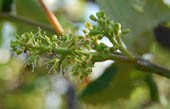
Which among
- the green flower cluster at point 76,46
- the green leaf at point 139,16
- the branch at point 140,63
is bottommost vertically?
the branch at point 140,63

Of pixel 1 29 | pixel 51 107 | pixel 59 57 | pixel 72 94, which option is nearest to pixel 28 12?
pixel 1 29

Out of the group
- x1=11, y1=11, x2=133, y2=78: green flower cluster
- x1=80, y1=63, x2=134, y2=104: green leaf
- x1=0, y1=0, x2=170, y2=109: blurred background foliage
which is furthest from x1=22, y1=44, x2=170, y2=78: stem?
x1=80, y1=63, x2=134, y2=104: green leaf

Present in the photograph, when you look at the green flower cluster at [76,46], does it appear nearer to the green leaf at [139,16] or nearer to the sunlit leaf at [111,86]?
the green leaf at [139,16]

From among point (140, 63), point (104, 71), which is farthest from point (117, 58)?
point (104, 71)

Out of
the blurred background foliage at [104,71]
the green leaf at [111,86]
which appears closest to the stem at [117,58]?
the blurred background foliage at [104,71]

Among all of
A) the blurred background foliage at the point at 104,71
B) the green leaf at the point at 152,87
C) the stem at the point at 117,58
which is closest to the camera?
the stem at the point at 117,58

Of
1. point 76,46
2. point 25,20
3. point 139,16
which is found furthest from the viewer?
point 25,20

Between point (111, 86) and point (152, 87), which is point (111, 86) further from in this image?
point (152, 87)

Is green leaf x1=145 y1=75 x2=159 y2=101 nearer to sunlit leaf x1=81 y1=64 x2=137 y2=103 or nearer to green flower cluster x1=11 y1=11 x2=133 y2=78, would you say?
sunlit leaf x1=81 y1=64 x2=137 y2=103
